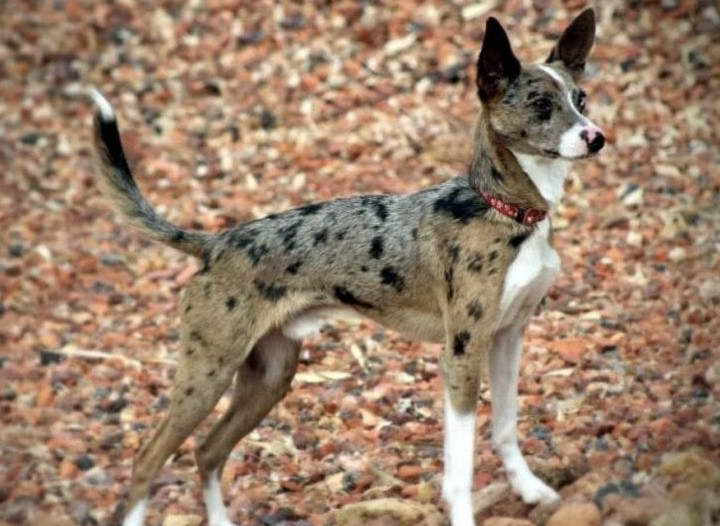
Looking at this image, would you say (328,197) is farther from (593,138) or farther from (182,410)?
(593,138)

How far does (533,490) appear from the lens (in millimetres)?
5504

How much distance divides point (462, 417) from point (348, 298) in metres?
0.76

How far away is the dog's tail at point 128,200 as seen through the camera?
586cm

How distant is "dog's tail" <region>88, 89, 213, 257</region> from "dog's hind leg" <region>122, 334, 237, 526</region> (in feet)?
1.67

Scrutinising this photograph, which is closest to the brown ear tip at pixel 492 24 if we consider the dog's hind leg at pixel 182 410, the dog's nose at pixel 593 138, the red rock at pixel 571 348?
the dog's nose at pixel 593 138

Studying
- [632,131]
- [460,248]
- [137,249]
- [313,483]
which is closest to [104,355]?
[137,249]

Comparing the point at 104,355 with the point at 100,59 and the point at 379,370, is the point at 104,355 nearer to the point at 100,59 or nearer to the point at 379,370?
the point at 379,370

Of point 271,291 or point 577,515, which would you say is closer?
point 577,515

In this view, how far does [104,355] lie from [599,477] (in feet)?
12.7

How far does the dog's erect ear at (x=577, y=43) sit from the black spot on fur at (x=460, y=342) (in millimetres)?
1242

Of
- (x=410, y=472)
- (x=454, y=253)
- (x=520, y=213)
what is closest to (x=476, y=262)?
(x=454, y=253)

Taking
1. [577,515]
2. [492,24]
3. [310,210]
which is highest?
[492,24]

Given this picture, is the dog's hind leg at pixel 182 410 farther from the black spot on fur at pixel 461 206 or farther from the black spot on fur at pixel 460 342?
the black spot on fur at pixel 461 206

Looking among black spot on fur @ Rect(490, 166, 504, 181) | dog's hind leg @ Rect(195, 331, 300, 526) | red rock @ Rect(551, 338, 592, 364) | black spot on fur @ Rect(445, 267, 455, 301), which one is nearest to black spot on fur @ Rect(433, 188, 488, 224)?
black spot on fur @ Rect(490, 166, 504, 181)
